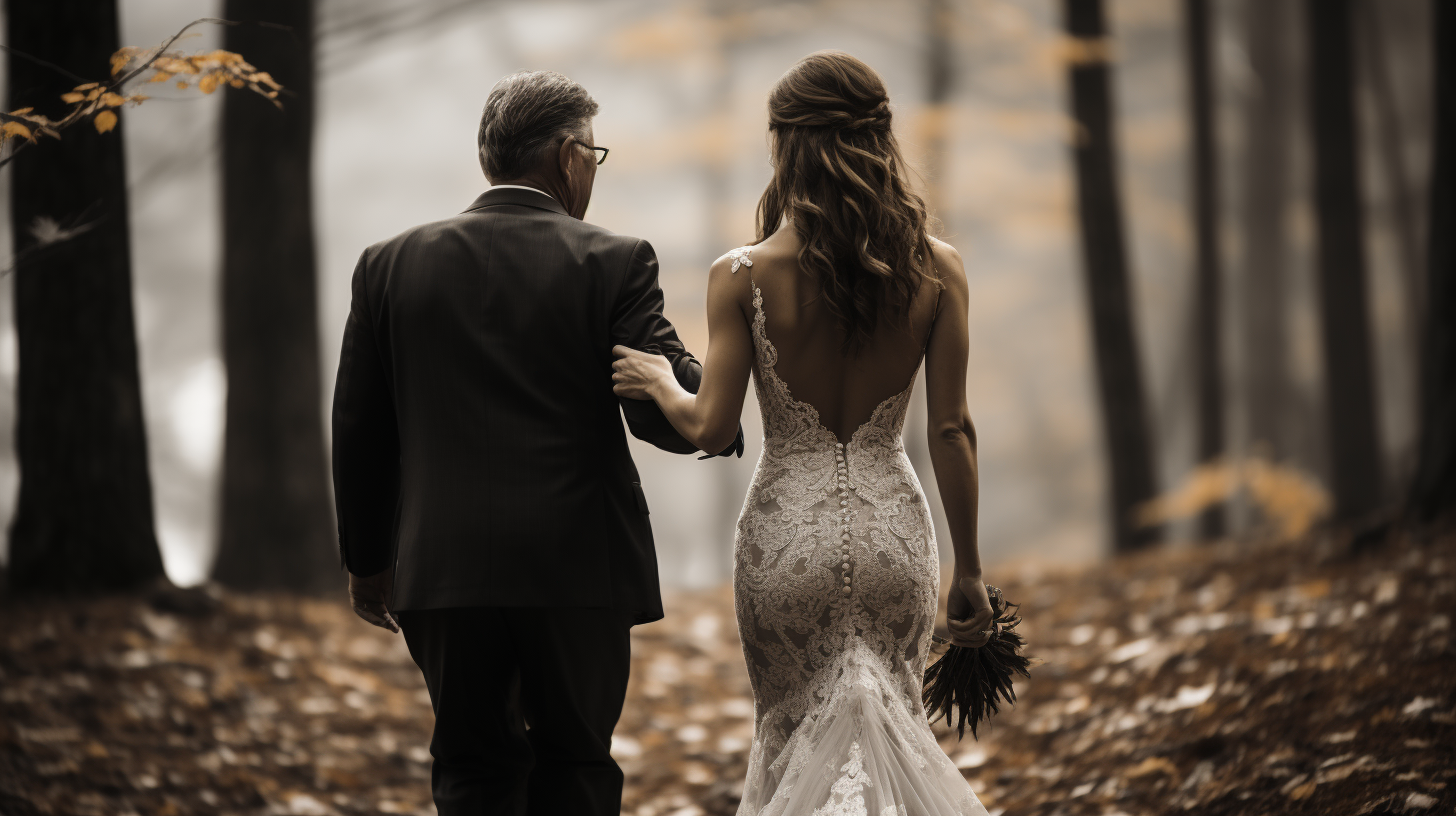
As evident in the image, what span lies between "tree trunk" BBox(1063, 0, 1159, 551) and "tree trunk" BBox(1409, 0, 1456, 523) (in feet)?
10.6

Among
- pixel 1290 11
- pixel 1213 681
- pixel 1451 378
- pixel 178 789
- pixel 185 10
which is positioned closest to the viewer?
pixel 178 789

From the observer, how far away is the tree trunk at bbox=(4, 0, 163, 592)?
19.2 feet

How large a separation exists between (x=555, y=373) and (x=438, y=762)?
3.93 ft

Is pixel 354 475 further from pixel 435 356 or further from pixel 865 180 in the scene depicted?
pixel 865 180

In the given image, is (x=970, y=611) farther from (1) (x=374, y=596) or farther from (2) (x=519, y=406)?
(1) (x=374, y=596)

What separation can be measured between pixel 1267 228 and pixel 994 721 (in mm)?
17905

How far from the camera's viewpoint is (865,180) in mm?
3133

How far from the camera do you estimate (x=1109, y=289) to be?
9.66 meters

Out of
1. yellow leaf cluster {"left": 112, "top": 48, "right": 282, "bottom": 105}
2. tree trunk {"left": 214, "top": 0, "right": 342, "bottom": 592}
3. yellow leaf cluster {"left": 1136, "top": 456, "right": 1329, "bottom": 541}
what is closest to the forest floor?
tree trunk {"left": 214, "top": 0, "right": 342, "bottom": 592}

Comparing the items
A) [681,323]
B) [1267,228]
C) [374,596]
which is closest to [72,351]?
[374,596]

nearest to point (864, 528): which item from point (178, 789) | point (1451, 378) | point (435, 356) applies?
point (435, 356)

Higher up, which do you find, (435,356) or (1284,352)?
(1284,352)

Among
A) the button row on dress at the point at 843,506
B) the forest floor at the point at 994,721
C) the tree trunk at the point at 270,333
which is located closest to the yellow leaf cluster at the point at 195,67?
the button row on dress at the point at 843,506

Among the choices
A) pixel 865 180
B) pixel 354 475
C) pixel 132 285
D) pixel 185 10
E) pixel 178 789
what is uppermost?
pixel 185 10
